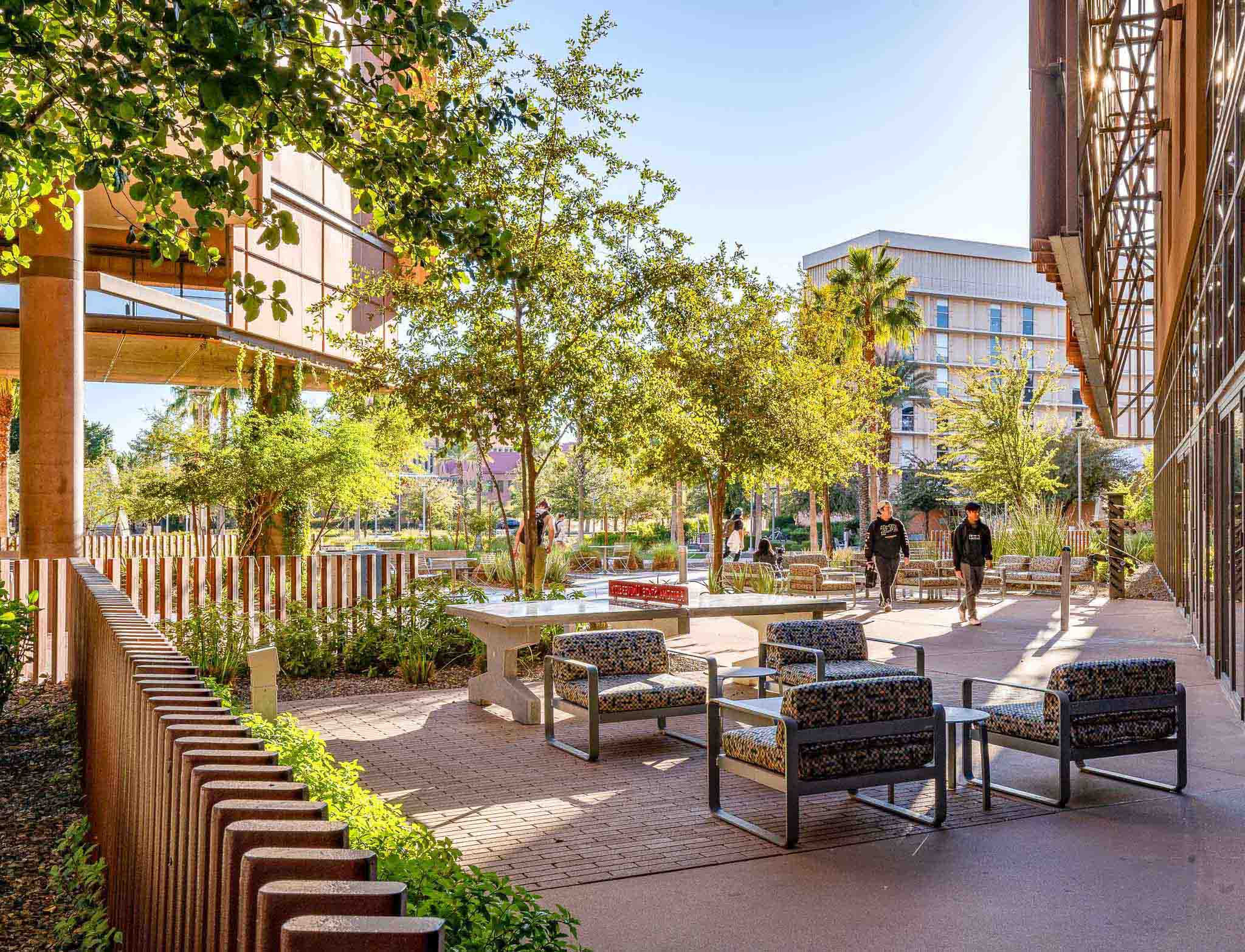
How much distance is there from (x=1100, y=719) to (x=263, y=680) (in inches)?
226

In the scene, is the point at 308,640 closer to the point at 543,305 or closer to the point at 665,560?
the point at 543,305

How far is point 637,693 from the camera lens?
834 centimetres

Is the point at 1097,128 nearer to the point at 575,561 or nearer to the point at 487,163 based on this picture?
the point at 487,163

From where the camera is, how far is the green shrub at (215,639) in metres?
11.2

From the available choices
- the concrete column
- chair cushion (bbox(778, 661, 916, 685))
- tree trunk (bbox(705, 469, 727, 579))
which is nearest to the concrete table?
chair cushion (bbox(778, 661, 916, 685))

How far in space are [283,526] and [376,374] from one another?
9.30 meters

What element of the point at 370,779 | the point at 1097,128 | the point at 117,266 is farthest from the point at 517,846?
the point at 117,266

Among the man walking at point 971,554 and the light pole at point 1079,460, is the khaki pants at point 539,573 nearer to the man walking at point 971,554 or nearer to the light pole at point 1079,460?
the man walking at point 971,554

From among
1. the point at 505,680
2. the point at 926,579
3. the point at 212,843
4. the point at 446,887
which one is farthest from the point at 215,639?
the point at 926,579

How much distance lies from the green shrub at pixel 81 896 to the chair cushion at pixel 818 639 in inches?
218

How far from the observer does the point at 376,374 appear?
44.2 ft

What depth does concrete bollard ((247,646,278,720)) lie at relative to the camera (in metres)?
7.98

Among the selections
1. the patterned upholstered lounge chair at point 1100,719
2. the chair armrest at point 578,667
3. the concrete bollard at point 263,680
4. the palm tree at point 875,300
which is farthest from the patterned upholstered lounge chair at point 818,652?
the palm tree at point 875,300

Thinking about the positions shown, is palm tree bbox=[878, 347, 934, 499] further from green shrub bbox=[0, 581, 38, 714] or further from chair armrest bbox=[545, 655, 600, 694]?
green shrub bbox=[0, 581, 38, 714]
